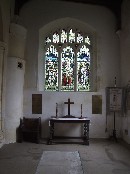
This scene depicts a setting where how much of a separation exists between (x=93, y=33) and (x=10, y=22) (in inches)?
116

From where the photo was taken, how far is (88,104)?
8648 mm

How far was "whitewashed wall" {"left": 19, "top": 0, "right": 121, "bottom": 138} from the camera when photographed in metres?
8.59

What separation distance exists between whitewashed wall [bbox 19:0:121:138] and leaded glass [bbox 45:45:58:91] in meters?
0.50

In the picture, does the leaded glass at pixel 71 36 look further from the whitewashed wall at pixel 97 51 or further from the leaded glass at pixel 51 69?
the leaded glass at pixel 51 69

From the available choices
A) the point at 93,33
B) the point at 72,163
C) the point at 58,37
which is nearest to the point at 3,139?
the point at 72,163

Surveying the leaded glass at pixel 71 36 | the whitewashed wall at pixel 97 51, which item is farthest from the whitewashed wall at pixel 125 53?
the leaded glass at pixel 71 36

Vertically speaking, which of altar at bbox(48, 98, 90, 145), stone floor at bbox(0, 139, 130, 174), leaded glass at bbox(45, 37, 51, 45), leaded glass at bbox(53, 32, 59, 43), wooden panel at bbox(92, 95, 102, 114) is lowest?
stone floor at bbox(0, 139, 130, 174)

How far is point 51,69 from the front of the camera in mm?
9102

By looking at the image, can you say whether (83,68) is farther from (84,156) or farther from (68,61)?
(84,156)

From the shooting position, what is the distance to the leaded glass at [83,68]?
29.8 ft

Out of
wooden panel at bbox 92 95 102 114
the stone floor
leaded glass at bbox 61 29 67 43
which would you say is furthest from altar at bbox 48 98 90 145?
leaded glass at bbox 61 29 67 43

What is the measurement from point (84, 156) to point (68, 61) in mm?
4029

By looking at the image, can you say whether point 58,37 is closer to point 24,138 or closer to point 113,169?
point 24,138

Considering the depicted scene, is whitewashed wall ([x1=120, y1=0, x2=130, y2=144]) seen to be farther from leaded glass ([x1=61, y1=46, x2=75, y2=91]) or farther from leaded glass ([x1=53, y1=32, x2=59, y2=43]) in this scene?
leaded glass ([x1=53, y1=32, x2=59, y2=43])
